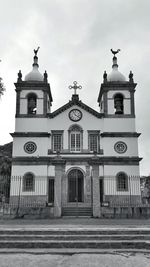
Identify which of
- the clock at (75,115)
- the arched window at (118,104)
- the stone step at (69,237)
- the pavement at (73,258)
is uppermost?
the arched window at (118,104)

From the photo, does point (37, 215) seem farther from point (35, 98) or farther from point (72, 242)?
point (35, 98)

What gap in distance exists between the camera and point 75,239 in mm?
8016

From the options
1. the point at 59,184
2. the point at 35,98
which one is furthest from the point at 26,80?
the point at 59,184

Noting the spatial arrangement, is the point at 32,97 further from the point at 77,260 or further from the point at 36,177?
the point at 77,260

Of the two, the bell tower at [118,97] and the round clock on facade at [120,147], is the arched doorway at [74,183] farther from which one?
the bell tower at [118,97]

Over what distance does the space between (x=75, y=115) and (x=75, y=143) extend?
2485 millimetres

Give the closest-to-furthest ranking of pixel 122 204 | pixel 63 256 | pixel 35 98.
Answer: pixel 63 256, pixel 122 204, pixel 35 98

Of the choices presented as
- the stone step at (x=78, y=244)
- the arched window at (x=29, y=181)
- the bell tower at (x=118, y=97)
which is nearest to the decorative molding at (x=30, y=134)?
the arched window at (x=29, y=181)

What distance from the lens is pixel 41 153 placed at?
23.7 m

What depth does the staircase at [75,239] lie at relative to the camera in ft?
24.8

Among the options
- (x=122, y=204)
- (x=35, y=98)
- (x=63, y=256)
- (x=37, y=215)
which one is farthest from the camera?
(x=35, y=98)

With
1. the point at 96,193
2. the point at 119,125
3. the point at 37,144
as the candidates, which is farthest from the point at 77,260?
the point at 119,125

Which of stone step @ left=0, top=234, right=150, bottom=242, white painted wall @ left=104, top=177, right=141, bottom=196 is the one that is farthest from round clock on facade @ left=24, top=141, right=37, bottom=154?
stone step @ left=0, top=234, right=150, bottom=242

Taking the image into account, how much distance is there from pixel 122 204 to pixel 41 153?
25.0 feet
